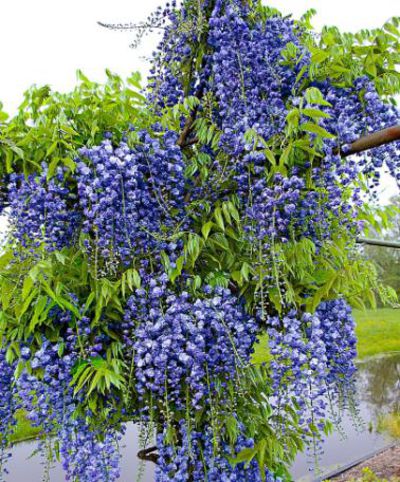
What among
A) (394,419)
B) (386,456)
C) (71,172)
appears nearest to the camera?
(71,172)

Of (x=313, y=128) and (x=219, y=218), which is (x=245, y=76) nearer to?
(x=313, y=128)

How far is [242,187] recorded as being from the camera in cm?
174

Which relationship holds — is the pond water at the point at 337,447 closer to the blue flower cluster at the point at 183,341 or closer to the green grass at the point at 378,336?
the blue flower cluster at the point at 183,341

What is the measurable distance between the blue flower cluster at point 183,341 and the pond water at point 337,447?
1601 millimetres

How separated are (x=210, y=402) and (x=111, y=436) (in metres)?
0.41

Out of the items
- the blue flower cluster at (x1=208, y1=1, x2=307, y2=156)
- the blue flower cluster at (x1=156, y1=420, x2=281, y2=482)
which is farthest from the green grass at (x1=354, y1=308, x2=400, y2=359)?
the blue flower cluster at (x1=208, y1=1, x2=307, y2=156)

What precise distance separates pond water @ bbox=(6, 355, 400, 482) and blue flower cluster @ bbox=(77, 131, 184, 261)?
1887 millimetres

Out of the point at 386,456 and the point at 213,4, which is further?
the point at 386,456

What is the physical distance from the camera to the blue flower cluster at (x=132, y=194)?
1.63 m

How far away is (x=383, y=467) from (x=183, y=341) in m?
3.73

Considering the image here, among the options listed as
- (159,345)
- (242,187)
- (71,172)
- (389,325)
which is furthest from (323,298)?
(389,325)

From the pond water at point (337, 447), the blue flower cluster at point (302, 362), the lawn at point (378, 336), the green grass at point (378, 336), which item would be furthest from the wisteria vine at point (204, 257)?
the green grass at point (378, 336)

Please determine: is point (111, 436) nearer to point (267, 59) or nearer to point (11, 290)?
point (11, 290)

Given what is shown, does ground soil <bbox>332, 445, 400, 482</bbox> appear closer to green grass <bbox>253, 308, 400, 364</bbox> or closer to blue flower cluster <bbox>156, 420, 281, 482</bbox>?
blue flower cluster <bbox>156, 420, 281, 482</bbox>
